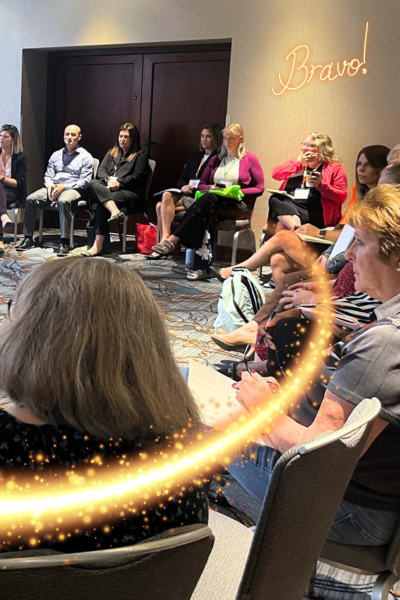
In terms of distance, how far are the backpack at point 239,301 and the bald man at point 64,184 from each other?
151 inches

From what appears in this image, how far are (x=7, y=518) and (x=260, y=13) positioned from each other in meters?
6.41

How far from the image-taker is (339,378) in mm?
1270

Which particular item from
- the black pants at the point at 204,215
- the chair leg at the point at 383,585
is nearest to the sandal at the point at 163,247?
the black pants at the point at 204,215

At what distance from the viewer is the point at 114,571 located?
606mm

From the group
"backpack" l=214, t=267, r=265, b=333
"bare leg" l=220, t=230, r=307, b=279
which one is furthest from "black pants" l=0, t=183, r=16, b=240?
"backpack" l=214, t=267, r=265, b=333

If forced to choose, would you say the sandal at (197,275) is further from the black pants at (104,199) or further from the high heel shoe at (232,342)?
the high heel shoe at (232,342)

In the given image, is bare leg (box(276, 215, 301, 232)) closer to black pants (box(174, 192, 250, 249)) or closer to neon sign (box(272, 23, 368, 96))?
black pants (box(174, 192, 250, 249))

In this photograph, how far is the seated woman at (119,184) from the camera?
665 cm

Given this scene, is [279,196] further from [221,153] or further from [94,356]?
[94,356]

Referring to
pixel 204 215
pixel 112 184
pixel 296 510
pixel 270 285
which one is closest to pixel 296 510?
pixel 296 510

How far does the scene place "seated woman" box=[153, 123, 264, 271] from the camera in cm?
593

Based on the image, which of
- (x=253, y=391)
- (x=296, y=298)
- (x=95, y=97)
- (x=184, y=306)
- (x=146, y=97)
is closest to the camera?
(x=253, y=391)

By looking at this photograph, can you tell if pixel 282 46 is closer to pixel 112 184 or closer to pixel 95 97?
pixel 112 184

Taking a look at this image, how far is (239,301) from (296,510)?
2.42 metres
